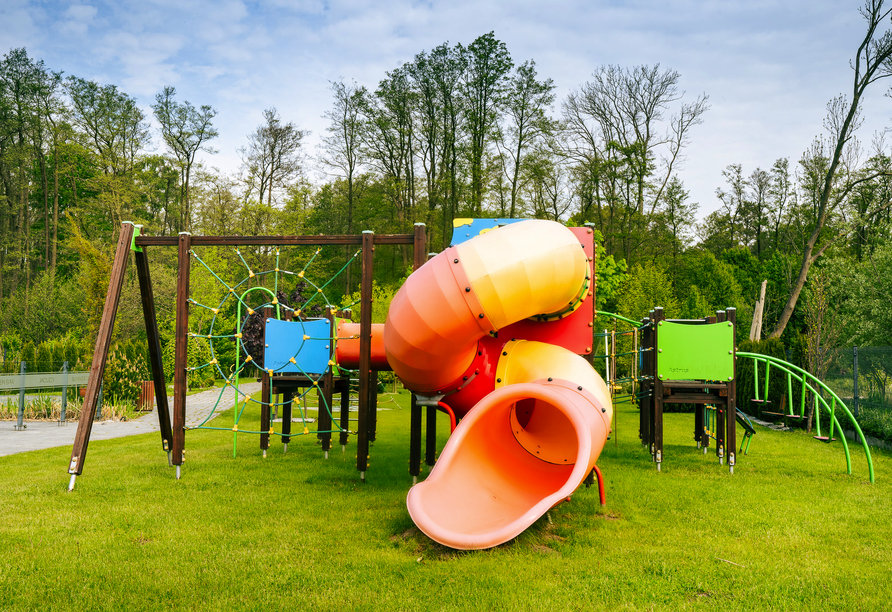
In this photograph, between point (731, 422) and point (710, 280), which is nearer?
point (731, 422)

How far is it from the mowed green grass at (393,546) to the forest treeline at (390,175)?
749 inches

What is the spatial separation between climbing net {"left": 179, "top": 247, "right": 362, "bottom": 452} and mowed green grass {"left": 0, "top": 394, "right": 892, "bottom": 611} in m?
0.96

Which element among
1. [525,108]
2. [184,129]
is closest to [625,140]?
[525,108]

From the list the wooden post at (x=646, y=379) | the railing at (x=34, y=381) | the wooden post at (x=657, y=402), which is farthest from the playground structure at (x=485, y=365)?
the railing at (x=34, y=381)

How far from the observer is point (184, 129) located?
95.7 ft

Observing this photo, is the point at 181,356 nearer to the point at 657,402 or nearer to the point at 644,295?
the point at 657,402

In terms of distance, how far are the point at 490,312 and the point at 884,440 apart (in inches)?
345

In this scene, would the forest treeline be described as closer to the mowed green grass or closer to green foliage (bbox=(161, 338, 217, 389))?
green foliage (bbox=(161, 338, 217, 389))

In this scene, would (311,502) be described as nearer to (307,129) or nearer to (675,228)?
(307,129)

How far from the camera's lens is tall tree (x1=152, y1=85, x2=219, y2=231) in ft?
94.4

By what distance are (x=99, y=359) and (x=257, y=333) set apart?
30.9 ft

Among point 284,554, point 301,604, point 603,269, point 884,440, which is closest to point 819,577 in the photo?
point 301,604

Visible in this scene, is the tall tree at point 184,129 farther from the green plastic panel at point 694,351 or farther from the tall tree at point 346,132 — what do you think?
the green plastic panel at point 694,351

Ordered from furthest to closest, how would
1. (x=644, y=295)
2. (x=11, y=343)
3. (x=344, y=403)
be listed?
(x=644, y=295) < (x=11, y=343) < (x=344, y=403)
